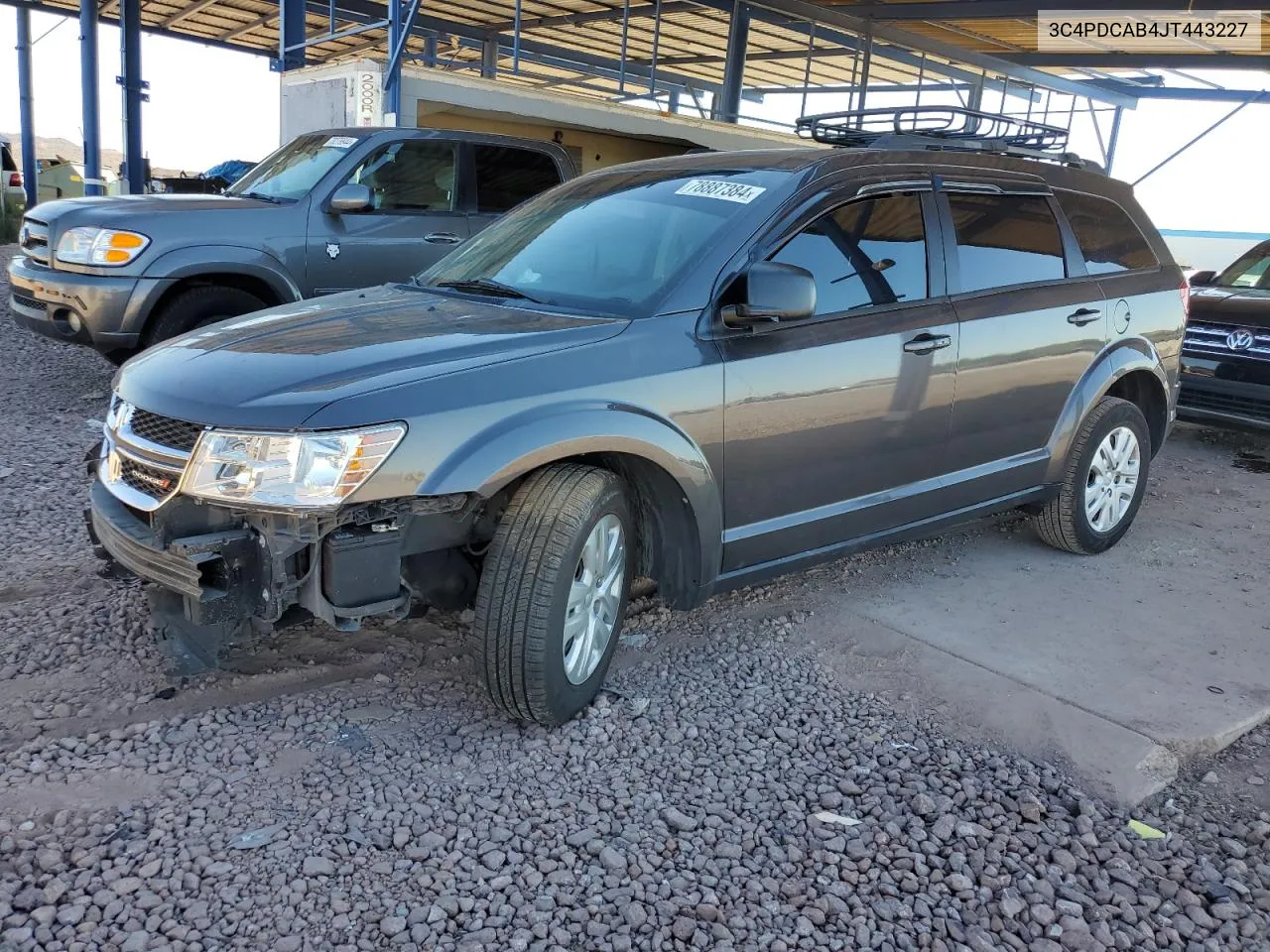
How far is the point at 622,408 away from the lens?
312 cm

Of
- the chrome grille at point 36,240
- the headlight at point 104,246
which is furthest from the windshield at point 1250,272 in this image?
the chrome grille at point 36,240

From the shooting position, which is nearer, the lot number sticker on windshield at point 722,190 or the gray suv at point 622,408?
the gray suv at point 622,408

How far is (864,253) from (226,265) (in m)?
4.24

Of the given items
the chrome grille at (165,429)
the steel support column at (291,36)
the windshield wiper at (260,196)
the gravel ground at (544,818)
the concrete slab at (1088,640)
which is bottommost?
the gravel ground at (544,818)

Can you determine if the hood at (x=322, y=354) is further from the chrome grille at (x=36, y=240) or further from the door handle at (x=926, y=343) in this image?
the chrome grille at (x=36, y=240)

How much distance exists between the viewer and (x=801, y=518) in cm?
370

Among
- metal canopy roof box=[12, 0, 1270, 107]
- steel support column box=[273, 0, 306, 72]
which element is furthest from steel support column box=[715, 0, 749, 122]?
steel support column box=[273, 0, 306, 72]

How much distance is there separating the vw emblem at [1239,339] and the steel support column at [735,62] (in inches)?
310

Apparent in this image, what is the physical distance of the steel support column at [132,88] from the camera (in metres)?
14.1

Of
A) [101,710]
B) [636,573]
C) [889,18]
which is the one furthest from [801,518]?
[889,18]

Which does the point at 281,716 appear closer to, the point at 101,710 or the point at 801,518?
the point at 101,710

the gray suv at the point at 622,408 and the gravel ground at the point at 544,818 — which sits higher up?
the gray suv at the point at 622,408

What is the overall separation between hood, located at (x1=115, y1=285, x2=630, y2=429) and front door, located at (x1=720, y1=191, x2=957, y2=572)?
0.57 metres

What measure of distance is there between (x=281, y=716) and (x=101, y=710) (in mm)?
537
